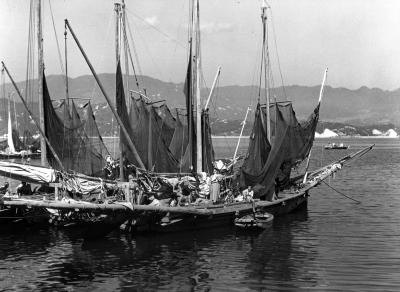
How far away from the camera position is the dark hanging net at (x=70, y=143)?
150 feet

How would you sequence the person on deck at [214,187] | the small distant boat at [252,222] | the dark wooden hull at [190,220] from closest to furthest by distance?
the dark wooden hull at [190,220]
the small distant boat at [252,222]
the person on deck at [214,187]

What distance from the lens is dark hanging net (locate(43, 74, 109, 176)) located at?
4578 cm

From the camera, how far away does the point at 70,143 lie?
156 ft

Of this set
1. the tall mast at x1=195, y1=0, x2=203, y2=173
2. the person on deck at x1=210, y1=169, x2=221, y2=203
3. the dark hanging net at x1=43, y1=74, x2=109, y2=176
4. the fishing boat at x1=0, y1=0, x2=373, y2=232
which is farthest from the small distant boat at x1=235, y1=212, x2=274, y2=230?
the dark hanging net at x1=43, y1=74, x2=109, y2=176

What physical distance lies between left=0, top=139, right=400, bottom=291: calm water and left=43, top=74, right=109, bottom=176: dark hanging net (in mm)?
6261

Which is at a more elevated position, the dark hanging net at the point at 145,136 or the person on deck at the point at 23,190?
the dark hanging net at the point at 145,136

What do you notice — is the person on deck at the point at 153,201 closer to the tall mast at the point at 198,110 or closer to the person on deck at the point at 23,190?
the tall mast at the point at 198,110

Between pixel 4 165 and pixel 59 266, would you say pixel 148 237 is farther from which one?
pixel 4 165

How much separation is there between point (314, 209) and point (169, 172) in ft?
52.8

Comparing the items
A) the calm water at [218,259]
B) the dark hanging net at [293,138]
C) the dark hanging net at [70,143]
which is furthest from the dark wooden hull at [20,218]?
the dark hanging net at [293,138]

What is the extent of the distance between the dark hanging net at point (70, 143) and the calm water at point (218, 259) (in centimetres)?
626

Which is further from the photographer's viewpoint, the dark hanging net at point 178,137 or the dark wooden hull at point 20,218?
the dark hanging net at point 178,137

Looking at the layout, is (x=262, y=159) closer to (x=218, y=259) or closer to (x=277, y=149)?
(x=277, y=149)

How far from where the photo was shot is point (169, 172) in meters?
49.4
